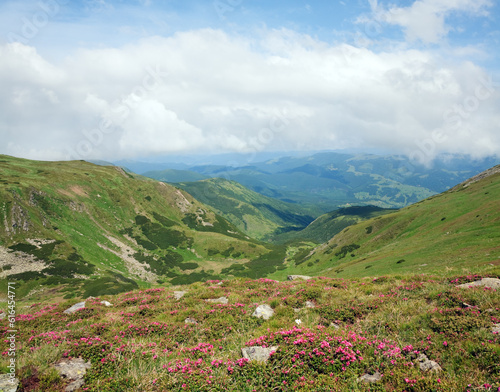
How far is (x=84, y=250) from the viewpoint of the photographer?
105 metres

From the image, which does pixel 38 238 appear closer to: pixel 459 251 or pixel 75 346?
pixel 75 346

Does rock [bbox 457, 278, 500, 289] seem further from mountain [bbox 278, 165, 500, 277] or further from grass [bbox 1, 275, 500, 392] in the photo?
mountain [bbox 278, 165, 500, 277]

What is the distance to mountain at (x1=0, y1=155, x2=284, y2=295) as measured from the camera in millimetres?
86562

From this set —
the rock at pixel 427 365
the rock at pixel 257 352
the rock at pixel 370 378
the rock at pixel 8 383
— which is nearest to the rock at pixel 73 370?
the rock at pixel 8 383

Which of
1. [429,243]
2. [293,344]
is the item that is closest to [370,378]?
[293,344]

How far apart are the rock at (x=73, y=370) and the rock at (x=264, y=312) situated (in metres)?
9.36

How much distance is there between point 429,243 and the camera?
52.8 m

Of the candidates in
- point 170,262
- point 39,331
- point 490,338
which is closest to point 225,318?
point 39,331

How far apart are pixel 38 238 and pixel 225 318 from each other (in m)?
117

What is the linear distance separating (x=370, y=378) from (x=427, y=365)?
7.40 ft

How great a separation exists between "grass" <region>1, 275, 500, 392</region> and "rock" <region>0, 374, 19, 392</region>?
1.03 feet

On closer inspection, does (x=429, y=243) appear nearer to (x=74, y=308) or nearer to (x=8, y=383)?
(x=74, y=308)

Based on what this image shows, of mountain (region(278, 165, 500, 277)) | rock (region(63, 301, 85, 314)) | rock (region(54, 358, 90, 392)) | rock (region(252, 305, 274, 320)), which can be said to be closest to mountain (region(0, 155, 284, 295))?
mountain (region(278, 165, 500, 277))

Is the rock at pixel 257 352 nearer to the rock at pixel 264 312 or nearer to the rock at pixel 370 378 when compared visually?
the rock at pixel 370 378
